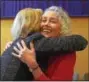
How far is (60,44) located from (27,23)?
189 mm

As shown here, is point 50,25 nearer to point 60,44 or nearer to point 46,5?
point 60,44

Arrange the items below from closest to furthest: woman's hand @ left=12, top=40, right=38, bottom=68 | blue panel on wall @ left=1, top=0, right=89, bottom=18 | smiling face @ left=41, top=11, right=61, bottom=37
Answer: woman's hand @ left=12, top=40, right=38, bottom=68, smiling face @ left=41, top=11, right=61, bottom=37, blue panel on wall @ left=1, top=0, right=89, bottom=18

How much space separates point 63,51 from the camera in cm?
→ 106

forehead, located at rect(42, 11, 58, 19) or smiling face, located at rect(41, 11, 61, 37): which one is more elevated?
forehead, located at rect(42, 11, 58, 19)

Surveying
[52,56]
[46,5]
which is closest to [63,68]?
[52,56]

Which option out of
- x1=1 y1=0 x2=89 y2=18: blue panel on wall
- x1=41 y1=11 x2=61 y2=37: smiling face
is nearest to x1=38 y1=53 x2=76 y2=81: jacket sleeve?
x1=41 y1=11 x2=61 y2=37: smiling face

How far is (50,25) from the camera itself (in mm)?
1158

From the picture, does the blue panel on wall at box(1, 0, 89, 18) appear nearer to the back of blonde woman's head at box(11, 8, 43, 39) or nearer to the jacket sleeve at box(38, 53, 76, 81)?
the back of blonde woman's head at box(11, 8, 43, 39)

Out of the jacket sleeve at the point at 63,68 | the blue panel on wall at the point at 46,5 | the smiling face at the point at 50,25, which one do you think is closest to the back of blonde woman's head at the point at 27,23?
the smiling face at the point at 50,25

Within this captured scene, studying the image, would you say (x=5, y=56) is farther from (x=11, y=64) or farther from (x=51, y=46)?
(x=51, y=46)

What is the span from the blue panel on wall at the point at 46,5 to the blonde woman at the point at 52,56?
3.62ft

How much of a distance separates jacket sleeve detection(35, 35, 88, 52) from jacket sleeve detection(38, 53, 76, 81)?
0.05 meters

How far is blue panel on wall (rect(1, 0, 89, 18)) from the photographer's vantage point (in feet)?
7.54

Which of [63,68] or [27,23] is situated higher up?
[27,23]
